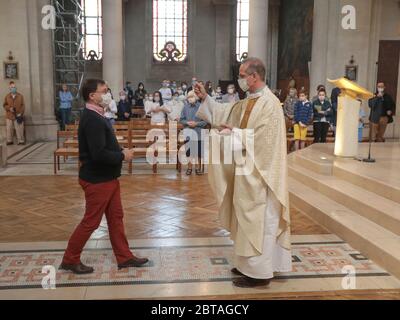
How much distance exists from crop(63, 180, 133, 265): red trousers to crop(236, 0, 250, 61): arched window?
21.2m

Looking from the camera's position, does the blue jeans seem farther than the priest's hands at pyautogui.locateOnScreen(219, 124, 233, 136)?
Yes

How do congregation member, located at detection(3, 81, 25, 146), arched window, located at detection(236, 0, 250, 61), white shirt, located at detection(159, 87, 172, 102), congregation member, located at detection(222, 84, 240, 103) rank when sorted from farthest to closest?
1. arched window, located at detection(236, 0, 250, 61)
2. white shirt, located at detection(159, 87, 172, 102)
3. congregation member, located at detection(222, 84, 240, 103)
4. congregation member, located at detection(3, 81, 25, 146)

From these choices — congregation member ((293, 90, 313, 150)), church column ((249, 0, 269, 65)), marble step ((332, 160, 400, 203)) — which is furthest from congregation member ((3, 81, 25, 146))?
marble step ((332, 160, 400, 203))

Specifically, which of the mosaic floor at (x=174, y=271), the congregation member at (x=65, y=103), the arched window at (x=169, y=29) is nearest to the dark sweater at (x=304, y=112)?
the mosaic floor at (x=174, y=271)

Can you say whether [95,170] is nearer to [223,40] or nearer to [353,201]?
[353,201]

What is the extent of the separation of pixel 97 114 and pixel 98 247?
1.70 meters

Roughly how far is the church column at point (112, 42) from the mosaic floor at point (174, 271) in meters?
11.6

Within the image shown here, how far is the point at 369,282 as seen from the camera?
169 inches

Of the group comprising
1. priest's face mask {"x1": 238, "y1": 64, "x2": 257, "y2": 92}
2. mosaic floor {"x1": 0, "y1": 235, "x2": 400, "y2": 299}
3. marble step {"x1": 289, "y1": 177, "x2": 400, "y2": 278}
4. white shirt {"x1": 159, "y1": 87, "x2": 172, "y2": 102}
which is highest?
priest's face mask {"x1": 238, "y1": 64, "x2": 257, "y2": 92}

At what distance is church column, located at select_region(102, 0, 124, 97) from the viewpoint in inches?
631

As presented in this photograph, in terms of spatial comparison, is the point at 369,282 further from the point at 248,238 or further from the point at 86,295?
the point at 86,295

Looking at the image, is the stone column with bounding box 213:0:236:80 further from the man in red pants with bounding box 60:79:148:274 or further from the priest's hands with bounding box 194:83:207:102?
the man in red pants with bounding box 60:79:148:274
